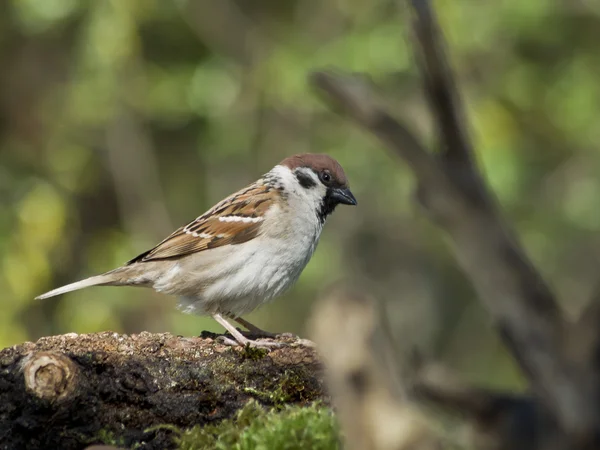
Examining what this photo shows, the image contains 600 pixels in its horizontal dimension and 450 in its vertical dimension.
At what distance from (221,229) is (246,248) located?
0.89 ft

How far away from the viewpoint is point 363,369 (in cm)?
171

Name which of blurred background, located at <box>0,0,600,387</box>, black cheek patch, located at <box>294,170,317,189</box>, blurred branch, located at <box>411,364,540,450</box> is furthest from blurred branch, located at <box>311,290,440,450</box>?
blurred background, located at <box>0,0,600,387</box>

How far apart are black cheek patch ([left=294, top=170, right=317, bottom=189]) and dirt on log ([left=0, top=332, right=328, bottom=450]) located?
1.93m

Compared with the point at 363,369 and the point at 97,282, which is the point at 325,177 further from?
the point at 363,369

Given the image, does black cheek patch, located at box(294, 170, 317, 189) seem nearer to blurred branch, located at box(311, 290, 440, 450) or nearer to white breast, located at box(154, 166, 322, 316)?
white breast, located at box(154, 166, 322, 316)

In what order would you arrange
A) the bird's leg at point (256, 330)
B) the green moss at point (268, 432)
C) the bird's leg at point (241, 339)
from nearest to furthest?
the green moss at point (268, 432) < the bird's leg at point (241, 339) < the bird's leg at point (256, 330)

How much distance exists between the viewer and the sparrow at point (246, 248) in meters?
4.81

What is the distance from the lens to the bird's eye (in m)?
5.09

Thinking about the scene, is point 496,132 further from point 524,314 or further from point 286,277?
point 524,314

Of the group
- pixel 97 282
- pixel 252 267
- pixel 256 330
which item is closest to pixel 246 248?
pixel 252 267

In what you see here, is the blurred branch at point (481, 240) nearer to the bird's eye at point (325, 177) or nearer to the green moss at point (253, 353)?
the green moss at point (253, 353)

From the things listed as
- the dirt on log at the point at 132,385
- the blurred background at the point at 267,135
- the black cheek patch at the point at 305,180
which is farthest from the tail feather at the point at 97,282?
the blurred background at the point at 267,135

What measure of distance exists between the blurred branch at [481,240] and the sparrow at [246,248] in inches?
122

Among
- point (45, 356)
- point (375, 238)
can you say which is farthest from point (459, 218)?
point (375, 238)
